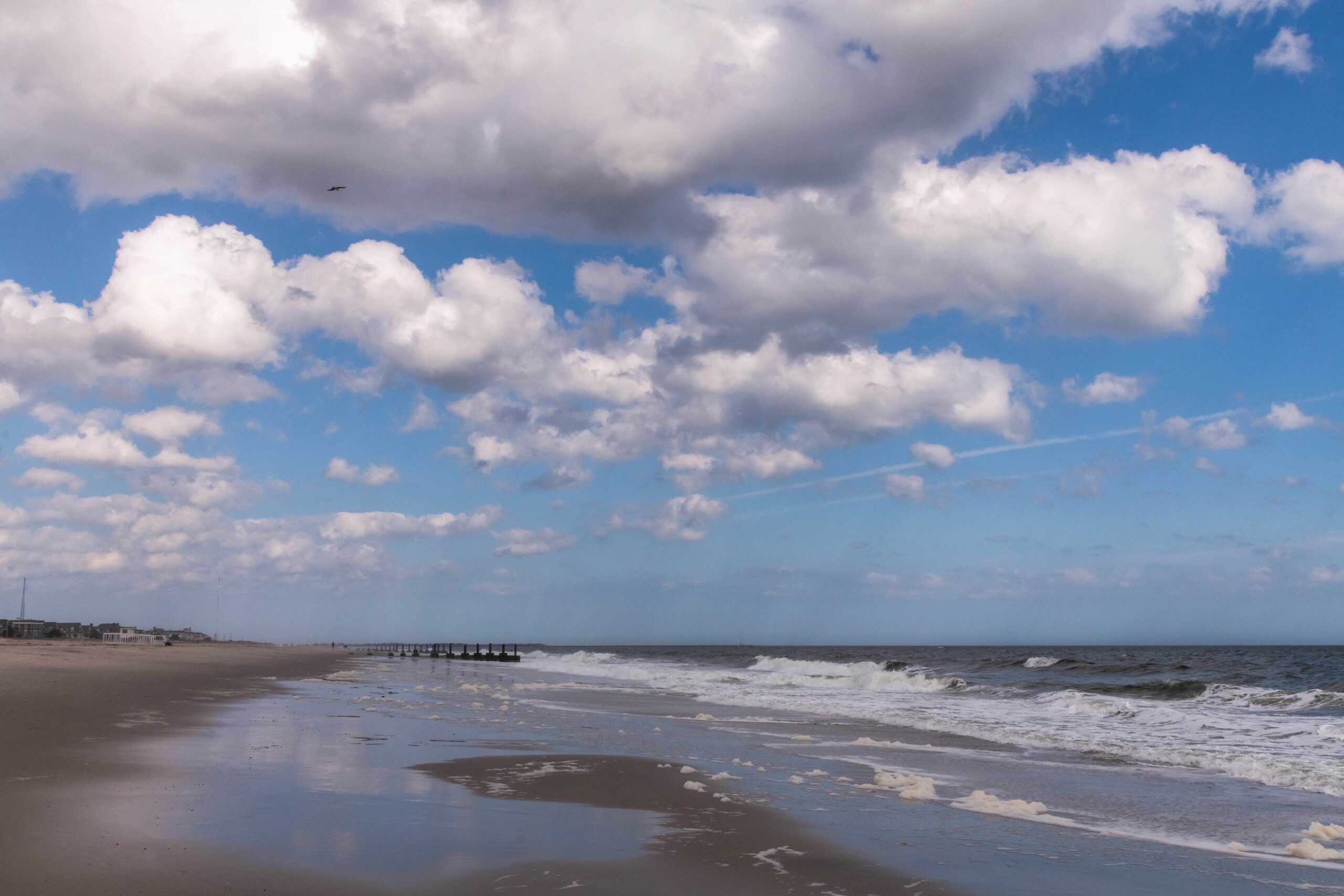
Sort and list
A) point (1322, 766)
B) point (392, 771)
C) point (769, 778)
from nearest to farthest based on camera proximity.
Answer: point (392, 771) → point (769, 778) → point (1322, 766)

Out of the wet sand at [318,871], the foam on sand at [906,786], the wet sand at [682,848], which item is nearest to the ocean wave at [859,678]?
the foam on sand at [906,786]

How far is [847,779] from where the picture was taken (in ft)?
40.0

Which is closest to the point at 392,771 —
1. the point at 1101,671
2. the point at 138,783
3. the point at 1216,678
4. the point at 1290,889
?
the point at 138,783

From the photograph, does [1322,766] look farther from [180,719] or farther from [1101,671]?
[1101,671]

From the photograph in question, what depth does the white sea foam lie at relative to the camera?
1538 cm

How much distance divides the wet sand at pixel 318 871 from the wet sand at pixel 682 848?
0.02m

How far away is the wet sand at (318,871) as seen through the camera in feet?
20.4

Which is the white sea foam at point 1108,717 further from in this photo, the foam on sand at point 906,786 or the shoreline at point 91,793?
the shoreline at point 91,793

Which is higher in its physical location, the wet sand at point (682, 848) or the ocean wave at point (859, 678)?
the wet sand at point (682, 848)

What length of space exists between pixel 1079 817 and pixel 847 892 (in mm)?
4927

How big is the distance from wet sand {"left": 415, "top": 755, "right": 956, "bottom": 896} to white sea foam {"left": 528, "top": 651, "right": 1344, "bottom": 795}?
740 cm

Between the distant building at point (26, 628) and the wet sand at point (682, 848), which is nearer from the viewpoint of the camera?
the wet sand at point (682, 848)

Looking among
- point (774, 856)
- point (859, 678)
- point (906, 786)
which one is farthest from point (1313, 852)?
point (859, 678)

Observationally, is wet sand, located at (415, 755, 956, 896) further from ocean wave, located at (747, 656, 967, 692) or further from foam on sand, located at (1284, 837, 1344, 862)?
ocean wave, located at (747, 656, 967, 692)
